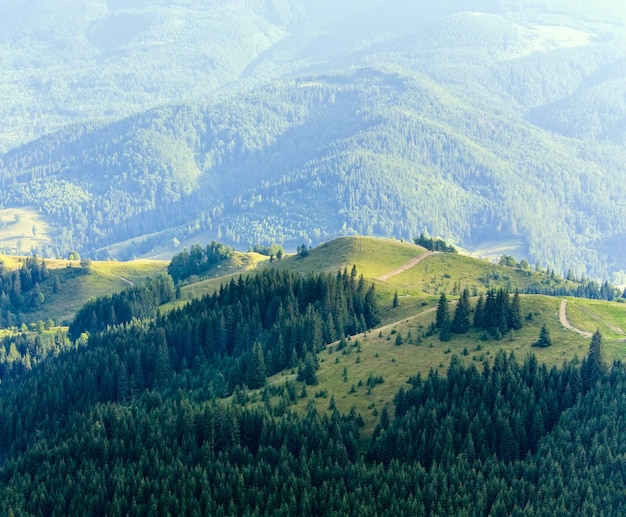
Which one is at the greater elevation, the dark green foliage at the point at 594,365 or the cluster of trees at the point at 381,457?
the dark green foliage at the point at 594,365

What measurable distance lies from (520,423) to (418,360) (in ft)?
124

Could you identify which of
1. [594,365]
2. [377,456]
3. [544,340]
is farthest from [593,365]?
[377,456]

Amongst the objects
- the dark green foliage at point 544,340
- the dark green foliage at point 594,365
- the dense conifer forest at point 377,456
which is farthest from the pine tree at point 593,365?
the dark green foliage at point 544,340

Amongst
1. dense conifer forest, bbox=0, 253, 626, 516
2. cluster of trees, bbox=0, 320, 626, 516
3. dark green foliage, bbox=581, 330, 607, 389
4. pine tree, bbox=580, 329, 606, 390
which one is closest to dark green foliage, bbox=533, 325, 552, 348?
dense conifer forest, bbox=0, 253, 626, 516

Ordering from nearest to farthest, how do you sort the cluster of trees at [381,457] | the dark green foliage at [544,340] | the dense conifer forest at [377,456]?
the cluster of trees at [381,457]
the dense conifer forest at [377,456]
the dark green foliage at [544,340]

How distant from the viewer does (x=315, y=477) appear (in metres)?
158

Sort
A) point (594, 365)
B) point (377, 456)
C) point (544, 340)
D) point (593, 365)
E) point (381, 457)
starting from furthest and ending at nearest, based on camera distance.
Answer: point (544, 340) < point (593, 365) < point (594, 365) < point (377, 456) < point (381, 457)

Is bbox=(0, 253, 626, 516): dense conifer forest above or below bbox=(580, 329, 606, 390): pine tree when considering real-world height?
below

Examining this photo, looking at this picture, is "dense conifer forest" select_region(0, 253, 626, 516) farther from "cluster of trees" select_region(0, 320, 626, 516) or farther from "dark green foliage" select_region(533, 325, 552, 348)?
"dark green foliage" select_region(533, 325, 552, 348)

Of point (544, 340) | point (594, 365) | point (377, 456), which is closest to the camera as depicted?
point (377, 456)

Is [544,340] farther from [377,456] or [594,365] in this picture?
[377,456]

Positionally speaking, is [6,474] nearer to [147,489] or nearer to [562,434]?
[147,489]

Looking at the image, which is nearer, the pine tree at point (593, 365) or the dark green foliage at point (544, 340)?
the pine tree at point (593, 365)

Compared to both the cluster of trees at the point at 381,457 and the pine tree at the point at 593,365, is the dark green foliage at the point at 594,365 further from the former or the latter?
the cluster of trees at the point at 381,457
